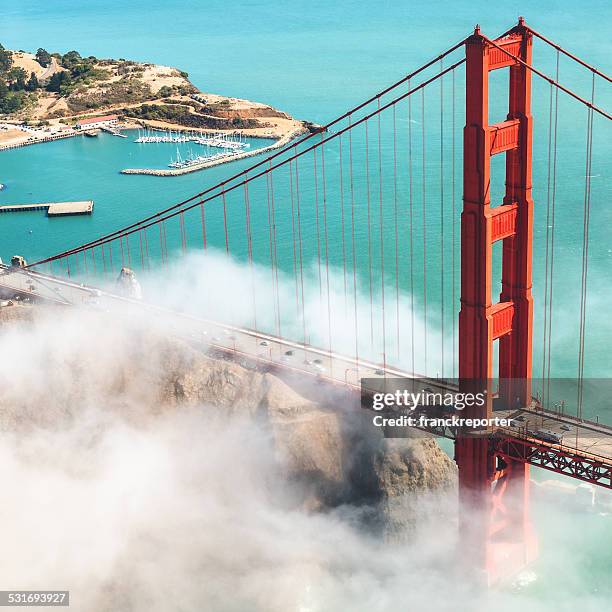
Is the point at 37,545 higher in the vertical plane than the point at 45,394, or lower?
lower

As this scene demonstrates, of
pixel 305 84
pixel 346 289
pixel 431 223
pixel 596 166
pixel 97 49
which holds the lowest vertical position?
pixel 346 289

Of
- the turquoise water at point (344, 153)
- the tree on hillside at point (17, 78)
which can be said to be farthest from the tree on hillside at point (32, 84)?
the turquoise water at point (344, 153)

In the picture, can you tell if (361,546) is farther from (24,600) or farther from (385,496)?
(24,600)

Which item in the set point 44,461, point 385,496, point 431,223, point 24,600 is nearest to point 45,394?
point 44,461

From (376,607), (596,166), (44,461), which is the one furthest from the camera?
(596,166)

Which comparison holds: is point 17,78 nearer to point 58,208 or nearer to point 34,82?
point 34,82

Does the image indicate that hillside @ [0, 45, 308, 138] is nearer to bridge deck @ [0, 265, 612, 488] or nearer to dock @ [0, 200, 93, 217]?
dock @ [0, 200, 93, 217]
